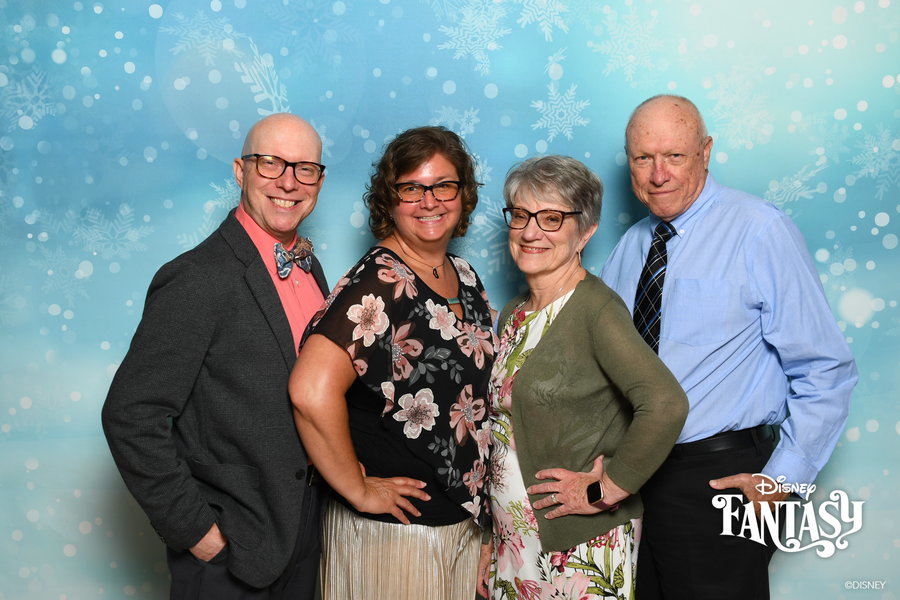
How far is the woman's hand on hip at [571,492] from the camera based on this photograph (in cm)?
191

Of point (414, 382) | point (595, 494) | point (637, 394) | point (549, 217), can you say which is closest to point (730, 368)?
point (637, 394)

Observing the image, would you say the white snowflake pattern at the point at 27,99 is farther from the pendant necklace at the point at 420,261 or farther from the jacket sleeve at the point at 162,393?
the pendant necklace at the point at 420,261

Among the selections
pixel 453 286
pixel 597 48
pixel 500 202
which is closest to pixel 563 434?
pixel 453 286

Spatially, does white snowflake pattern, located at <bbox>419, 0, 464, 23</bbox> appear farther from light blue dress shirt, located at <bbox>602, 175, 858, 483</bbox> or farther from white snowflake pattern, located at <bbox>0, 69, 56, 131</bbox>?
white snowflake pattern, located at <bbox>0, 69, 56, 131</bbox>

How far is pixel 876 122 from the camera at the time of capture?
272 cm

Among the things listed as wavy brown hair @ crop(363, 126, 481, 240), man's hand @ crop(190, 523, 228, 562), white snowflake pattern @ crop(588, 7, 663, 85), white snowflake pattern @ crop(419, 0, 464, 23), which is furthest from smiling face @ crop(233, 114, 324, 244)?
white snowflake pattern @ crop(588, 7, 663, 85)

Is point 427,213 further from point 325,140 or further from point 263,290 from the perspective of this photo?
point 325,140

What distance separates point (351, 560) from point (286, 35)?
1858 mm

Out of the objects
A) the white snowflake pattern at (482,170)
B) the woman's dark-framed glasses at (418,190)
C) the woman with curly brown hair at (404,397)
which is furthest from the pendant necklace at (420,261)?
the white snowflake pattern at (482,170)

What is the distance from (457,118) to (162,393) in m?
1.51

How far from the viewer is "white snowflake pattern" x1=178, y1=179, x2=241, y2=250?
9.14 feet

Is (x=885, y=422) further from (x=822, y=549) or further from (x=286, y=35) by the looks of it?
(x=286, y=35)

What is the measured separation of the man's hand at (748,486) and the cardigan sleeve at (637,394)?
13.0 inches

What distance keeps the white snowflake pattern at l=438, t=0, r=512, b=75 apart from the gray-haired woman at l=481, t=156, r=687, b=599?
34.0 inches
